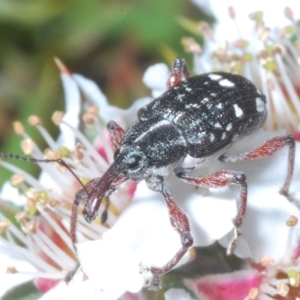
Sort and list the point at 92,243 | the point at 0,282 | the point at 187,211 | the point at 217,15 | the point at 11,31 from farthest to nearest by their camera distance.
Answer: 1. the point at 11,31
2. the point at 217,15
3. the point at 0,282
4. the point at 187,211
5. the point at 92,243

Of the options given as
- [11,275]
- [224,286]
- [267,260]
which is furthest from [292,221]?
[11,275]

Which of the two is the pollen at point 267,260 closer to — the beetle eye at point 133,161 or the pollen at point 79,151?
the beetle eye at point 133,161

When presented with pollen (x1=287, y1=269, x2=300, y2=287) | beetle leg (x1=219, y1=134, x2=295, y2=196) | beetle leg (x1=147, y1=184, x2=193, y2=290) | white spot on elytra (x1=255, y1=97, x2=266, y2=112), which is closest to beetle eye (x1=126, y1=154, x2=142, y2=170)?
beetle leg (x1=147, y1=184, x2=193, y2=290)

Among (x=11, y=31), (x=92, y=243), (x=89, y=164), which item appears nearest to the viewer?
(x=92, y=243)

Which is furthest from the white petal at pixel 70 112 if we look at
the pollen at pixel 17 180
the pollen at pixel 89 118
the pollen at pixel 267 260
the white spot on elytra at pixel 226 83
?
the pollen at pixel 267 260

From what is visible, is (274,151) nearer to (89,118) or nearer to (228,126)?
(228,126)

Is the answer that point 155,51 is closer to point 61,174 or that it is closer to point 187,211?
point 61,174

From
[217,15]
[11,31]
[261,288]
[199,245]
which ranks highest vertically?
[11,31]

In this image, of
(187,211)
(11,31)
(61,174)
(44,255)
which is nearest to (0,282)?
(44,255)
